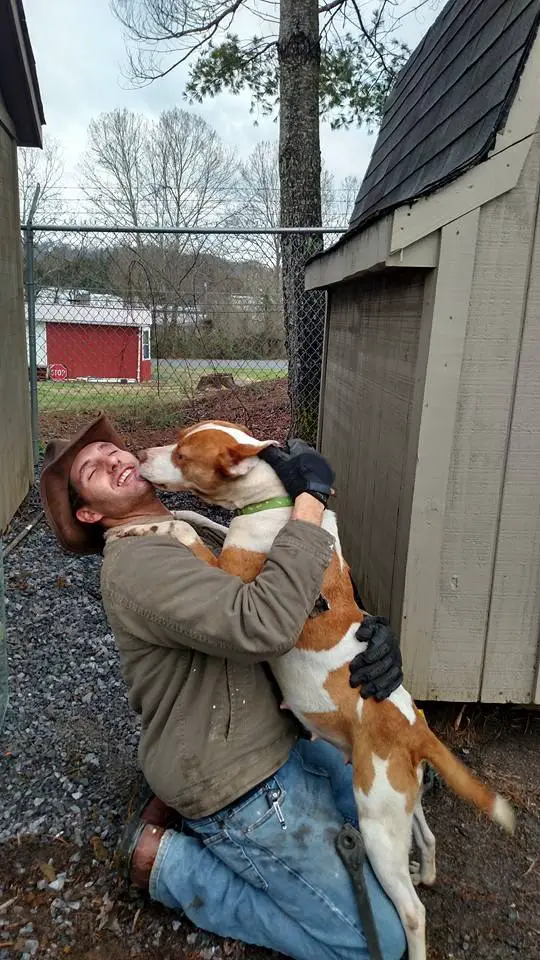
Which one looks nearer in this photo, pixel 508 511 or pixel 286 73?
pixel 508 511

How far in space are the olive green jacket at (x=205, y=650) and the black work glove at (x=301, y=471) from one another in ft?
0.58

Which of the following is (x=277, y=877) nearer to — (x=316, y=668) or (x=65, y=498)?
(x=316, y=668)

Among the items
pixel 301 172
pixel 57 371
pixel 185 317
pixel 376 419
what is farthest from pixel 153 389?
pixel 376 419

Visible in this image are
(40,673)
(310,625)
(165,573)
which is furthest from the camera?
(40,673)

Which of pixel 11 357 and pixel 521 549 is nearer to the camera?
pixel 521 549

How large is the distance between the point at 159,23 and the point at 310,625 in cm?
932

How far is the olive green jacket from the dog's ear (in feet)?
0.86

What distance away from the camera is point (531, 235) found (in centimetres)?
249

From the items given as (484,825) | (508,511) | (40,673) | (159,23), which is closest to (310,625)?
(508,511)

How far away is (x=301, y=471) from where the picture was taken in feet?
6.81

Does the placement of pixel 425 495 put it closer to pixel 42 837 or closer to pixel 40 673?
pixel 42 837

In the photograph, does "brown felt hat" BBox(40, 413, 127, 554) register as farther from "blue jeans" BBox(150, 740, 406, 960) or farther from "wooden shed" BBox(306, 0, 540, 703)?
"wooden shed" BBox(306, 0, 540, 703)

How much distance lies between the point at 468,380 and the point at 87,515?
1460mm

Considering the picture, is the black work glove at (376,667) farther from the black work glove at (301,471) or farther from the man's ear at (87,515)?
the man's ear at (87,515)
